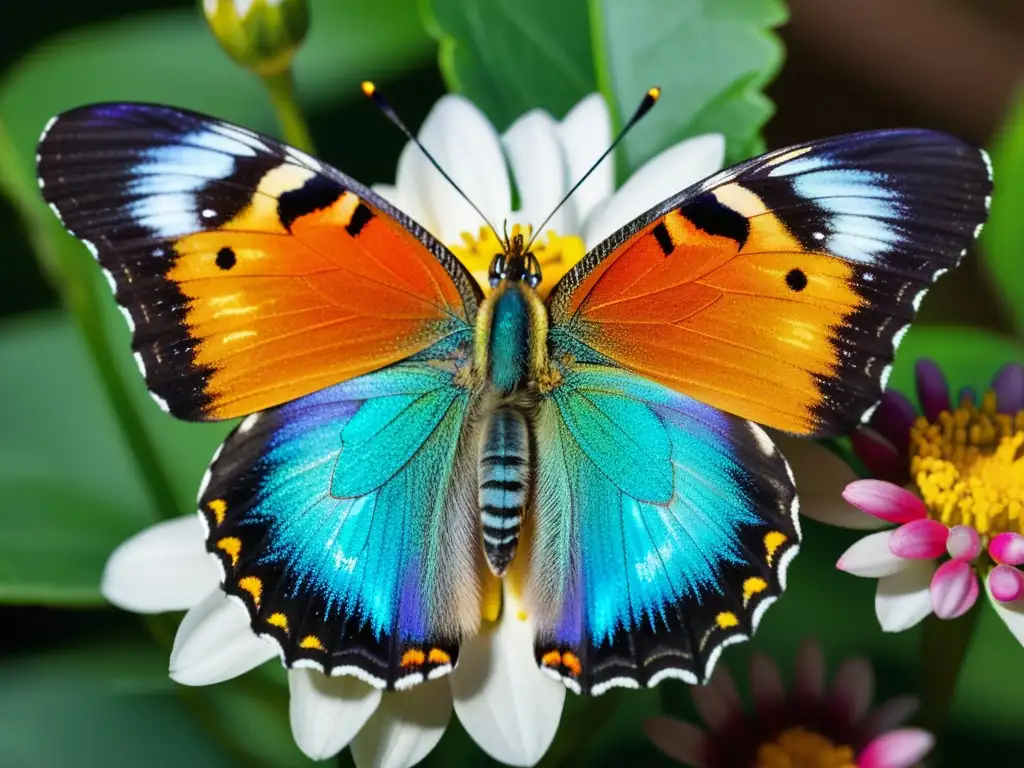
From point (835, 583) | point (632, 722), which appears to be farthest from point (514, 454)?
point (835, 583)

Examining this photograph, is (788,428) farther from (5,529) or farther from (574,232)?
(5,529)

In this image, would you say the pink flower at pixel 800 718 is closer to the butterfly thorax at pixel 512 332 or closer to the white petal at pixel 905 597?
the white petal at pixel 905 597

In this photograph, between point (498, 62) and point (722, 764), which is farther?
point (498, 62)

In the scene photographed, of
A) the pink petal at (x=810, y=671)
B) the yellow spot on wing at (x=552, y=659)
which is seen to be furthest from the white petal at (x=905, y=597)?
the yellow spot on wing at (x=552, y=659)

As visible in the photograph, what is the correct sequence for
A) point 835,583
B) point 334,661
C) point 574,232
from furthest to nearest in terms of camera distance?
point 835,583, point 574,232, point 334,661

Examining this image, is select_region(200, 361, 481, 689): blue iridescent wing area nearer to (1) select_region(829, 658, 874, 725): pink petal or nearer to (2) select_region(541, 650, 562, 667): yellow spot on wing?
(2) select_region(541, 650, 562, 667): yellow spot on wing
